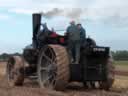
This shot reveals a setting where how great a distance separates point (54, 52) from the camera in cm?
1321

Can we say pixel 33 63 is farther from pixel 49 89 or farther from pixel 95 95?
pixel 95 95

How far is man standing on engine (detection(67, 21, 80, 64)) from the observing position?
13.7 metres

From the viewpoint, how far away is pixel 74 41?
45.8 feet

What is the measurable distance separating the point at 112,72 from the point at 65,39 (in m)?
2.00

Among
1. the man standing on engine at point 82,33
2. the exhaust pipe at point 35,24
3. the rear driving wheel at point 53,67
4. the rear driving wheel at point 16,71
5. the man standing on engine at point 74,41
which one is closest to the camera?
the rear driving wheel at point 53,67

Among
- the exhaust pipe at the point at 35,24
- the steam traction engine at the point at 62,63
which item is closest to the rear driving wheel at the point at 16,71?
the steam traction engine at the point at 62,63

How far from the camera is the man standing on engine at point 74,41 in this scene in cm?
1374

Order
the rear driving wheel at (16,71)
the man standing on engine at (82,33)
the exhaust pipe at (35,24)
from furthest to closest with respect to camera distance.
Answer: the rear driving wheel at (16,71) < the exhaust pipe at (35,24) < the man standing on engine at (82,33)

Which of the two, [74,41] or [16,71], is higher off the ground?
[74,41]

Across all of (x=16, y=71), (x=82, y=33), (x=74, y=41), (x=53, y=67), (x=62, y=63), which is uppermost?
(x=82, y=33)

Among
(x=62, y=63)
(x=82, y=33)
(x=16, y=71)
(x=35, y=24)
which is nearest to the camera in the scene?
(x=62, y=63)

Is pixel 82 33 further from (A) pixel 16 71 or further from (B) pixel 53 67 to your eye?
(A) pixel 16 71

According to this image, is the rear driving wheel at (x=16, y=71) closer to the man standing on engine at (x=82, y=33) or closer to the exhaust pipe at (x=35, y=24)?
the exhaust pipe at (x=35, y=24)

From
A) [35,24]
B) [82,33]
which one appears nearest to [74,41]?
[82,33]
